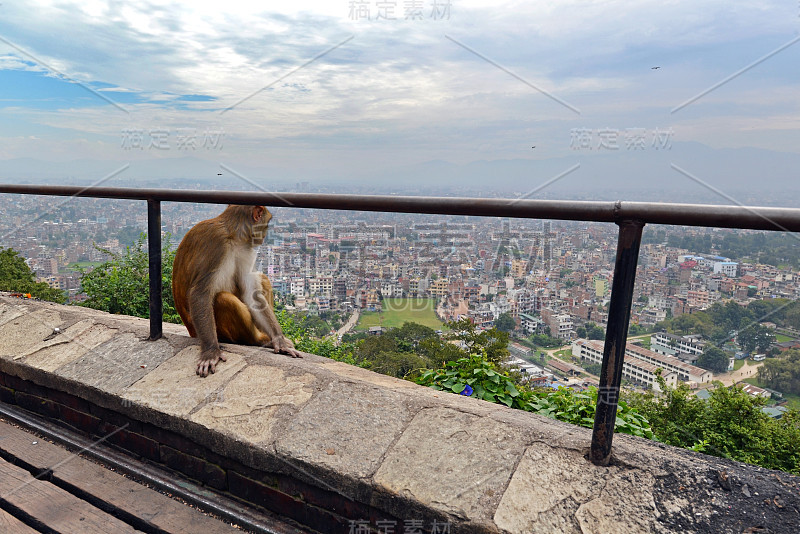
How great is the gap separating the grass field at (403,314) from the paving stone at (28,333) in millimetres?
1687

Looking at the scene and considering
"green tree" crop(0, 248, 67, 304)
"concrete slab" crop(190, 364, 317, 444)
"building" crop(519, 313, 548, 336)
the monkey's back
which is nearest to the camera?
"concrete slab" crop(190, 364, 317, 444)

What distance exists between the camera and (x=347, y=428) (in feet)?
5.68

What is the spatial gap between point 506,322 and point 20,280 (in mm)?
6139

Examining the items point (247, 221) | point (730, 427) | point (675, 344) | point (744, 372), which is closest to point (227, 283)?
point (247, 221)

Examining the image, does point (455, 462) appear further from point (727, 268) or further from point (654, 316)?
point (727, 268)

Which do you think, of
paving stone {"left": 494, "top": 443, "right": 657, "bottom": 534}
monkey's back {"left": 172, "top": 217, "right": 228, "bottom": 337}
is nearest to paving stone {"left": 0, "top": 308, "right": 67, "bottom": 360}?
monkey's back {"left": 172, "top": 217, "right": 228, "bottom": 337}

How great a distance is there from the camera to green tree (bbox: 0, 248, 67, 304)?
5.79m

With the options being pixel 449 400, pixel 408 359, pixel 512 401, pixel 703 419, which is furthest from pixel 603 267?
pixel 703 419

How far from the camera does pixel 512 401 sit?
103 inches

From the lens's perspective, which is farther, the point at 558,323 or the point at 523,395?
the point at 523,395

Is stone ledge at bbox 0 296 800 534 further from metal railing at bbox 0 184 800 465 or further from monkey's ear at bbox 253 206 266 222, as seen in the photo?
monkey's ear at bbox 253 206 266 222

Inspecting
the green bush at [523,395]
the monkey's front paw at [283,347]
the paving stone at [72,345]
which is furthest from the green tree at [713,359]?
the paving stone at [72,345]

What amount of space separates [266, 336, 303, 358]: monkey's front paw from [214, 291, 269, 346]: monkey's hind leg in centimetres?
9

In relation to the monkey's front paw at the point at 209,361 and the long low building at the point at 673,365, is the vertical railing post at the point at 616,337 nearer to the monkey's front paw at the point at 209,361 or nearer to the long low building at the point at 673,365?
the long low building at the point at 673,365
